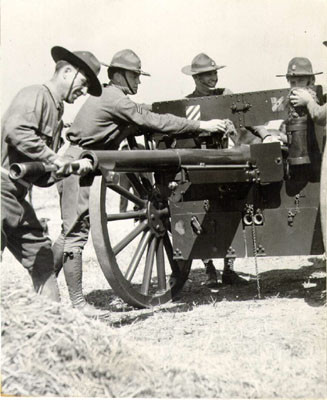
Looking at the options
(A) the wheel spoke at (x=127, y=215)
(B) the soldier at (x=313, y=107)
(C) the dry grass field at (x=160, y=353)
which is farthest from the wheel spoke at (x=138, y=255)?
(B) the soldier at (x=313, y=107)

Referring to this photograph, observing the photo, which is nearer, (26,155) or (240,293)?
(26,155)

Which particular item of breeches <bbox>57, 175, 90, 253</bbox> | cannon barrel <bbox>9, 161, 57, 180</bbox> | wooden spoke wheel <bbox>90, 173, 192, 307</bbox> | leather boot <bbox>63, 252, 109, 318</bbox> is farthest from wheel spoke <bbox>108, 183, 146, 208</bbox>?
cannon barrel <bbox>9, 161, 57, 180</bbox>

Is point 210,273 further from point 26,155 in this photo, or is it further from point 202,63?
point 26,155

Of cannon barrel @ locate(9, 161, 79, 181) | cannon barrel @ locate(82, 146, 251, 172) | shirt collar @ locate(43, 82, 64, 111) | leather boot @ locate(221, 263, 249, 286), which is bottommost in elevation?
leather boot @ locate(221, 263, 249, 286)

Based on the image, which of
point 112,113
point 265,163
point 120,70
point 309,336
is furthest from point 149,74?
point 309,336

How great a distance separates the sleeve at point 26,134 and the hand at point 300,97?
2108mm

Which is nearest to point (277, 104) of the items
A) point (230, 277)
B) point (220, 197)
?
point (220, 197)

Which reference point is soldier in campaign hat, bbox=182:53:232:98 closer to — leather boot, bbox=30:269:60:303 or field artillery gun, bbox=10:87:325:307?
field artillery gun, bbox=10:87:325:307

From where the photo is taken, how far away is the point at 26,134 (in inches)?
203

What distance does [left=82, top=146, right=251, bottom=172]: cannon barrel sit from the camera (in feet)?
17.5

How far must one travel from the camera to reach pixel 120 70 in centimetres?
661

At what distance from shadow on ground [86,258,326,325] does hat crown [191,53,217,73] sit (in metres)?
2.43

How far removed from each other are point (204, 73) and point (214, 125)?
1.79 m

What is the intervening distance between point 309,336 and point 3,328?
209 cm
